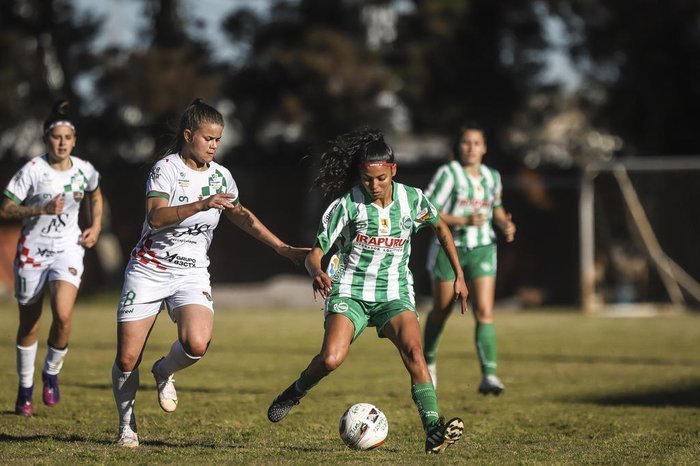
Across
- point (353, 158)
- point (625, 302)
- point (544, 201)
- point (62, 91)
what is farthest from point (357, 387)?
point (62, 91)

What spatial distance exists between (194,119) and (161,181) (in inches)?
16.4

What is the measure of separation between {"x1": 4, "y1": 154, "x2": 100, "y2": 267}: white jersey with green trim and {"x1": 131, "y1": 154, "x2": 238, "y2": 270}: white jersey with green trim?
1889 mm

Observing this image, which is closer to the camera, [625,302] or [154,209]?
[154,209]

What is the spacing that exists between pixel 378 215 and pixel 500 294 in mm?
16518

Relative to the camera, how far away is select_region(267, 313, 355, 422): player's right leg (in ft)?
22.0

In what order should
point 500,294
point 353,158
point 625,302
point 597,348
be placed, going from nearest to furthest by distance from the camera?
point 353,158
point 597,348
point 625,302
point 500,294

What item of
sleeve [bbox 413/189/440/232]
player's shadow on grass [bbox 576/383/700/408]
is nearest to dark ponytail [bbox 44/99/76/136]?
sleeve [bbox 413/189/440/232]

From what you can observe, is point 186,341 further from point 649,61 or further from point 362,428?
point 649,61

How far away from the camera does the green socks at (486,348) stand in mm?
9719

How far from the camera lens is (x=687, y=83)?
2736 centimetres

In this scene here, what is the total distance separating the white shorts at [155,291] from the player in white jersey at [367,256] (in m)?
0.73

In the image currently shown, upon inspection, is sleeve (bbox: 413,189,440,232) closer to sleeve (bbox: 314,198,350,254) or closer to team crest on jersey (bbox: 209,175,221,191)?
sleeve (bbox: 314,198,350,254)

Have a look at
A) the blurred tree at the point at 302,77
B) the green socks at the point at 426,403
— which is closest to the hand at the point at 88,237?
the green socks at the point at 426,403

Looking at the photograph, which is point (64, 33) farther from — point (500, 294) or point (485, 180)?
point (485, 180)
